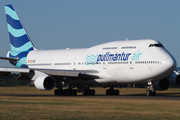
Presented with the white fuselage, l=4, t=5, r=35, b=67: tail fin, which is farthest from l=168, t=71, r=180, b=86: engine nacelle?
l=4, t=5, r=35, b=67: tail fin

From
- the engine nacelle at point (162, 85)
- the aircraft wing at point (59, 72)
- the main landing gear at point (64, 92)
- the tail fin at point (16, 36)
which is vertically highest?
the tail fin at point (16, 36)

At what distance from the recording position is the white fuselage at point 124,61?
25438mm

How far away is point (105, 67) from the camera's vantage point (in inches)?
1120

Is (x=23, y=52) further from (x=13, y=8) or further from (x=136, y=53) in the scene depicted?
(x=136, y=53)

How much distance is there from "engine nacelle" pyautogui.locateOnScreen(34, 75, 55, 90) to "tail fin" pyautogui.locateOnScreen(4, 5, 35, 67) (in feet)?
34.8

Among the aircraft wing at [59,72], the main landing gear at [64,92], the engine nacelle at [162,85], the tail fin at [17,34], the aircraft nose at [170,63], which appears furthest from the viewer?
the tail fin at [17,34]

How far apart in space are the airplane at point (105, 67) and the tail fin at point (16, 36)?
11.2 ft

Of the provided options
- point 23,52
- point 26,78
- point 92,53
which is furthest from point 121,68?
point 23,52

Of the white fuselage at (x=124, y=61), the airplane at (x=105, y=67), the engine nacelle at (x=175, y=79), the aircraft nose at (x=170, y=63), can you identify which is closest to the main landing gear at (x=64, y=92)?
the airplane at (x=105, y=67)

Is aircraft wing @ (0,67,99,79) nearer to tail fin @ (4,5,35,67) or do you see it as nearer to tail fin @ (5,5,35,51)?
tail fin @ (4,5,35,67)

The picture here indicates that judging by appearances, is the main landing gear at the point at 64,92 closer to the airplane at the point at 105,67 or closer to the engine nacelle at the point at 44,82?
the airplane at the point at 105,67

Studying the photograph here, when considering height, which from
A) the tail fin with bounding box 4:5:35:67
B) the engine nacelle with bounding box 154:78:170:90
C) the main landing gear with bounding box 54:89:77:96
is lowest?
the main landing gear with bounding box 54:89:77:96

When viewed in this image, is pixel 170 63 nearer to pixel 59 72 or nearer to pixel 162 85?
pixel 162 85

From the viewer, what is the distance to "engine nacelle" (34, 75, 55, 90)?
2671 cm
